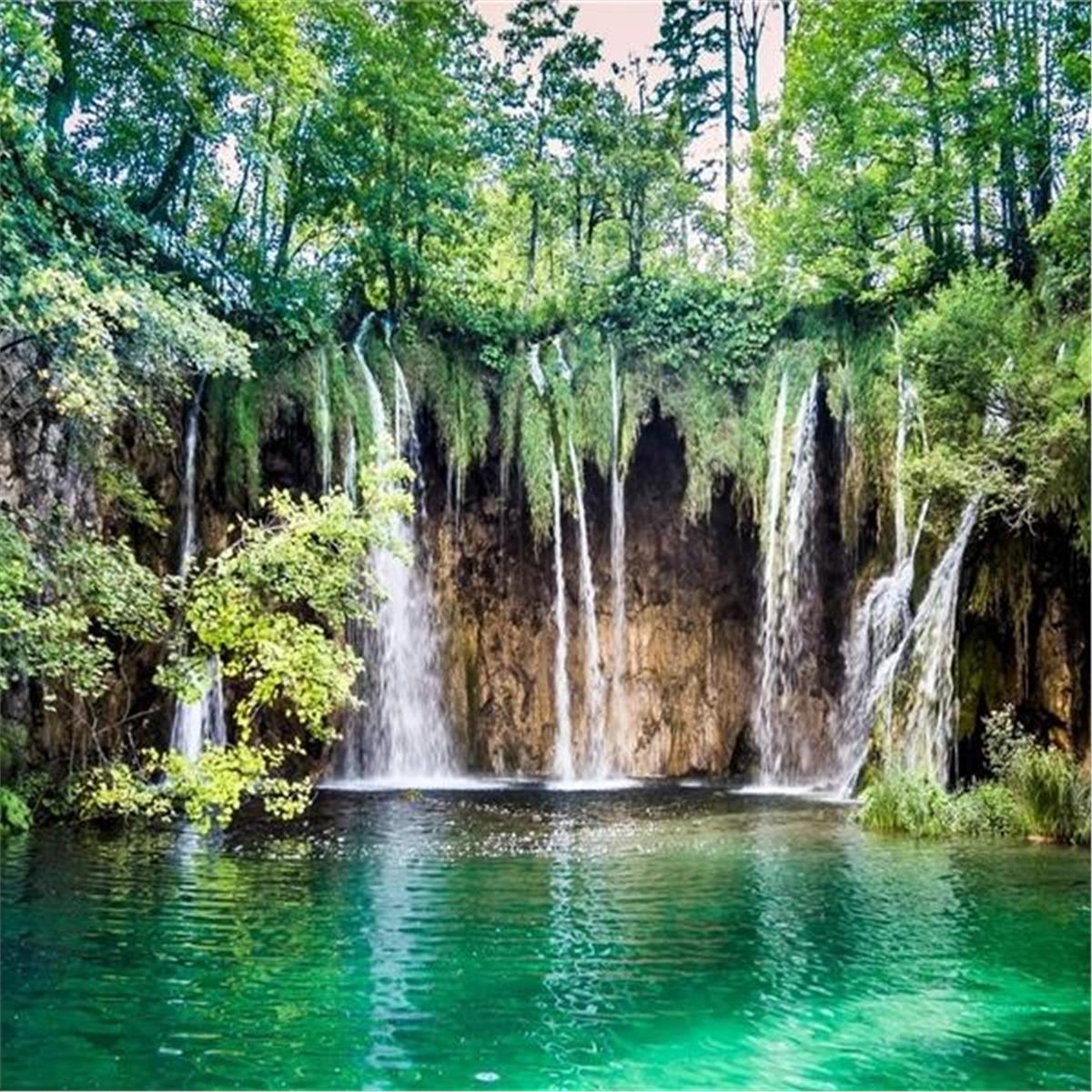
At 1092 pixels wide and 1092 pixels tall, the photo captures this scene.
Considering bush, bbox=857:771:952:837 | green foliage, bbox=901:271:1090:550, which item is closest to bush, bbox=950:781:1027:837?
bush, bbox=857:771:952:837

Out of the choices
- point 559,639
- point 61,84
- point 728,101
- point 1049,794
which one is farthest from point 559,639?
point 728,101

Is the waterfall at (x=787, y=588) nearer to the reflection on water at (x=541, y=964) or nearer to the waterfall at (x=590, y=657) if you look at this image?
the waterfall at (x=590, y=657)

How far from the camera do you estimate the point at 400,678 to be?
65.7 feet

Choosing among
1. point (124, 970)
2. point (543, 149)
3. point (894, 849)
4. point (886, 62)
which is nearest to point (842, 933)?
point (894, 849)

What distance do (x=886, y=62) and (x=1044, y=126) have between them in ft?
10.5

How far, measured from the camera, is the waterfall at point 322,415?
18500 mm

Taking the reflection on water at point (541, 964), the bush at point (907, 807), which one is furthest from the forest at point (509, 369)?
the reflection on water at point (541, 964)

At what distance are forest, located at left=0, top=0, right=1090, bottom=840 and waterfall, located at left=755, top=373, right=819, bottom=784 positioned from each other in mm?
83

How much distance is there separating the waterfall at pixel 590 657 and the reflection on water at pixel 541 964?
397 inches

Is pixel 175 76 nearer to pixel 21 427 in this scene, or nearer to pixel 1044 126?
pixel 21 427

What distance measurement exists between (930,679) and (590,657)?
905cm

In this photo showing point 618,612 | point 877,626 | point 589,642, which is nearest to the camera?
point 877,626

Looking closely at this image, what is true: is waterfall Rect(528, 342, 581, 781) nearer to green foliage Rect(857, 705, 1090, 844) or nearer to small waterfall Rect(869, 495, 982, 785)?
small waterfall Rect(869, 495, 982, 785)

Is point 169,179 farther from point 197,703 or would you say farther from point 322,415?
point 197,703
